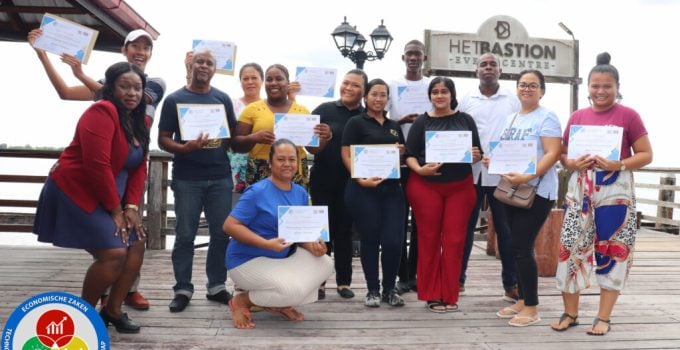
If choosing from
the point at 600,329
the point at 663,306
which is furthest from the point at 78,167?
the point at 663,306

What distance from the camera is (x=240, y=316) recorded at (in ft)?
10.8

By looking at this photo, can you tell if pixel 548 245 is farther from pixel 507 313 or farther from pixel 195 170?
pixel 195 170

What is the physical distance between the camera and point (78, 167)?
2697 millimetres

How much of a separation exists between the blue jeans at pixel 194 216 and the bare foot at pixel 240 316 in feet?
1.63

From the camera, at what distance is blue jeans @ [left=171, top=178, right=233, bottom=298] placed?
140 inches

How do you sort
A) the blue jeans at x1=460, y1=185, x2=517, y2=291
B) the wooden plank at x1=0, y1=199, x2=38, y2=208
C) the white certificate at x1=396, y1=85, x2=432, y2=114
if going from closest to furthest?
1. the blue jeans at x1=460, y1=185, x2=517, y2=291
2. the white certificate at x1=396, y1=85, x2=432, y2=114
3. the wooden plank at x1=0, y1=199, x2=38, y2=208

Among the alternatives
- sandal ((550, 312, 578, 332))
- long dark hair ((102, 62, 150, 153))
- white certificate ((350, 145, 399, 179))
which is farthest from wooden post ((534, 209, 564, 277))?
long dark hair ((102, 62, 150, 153))

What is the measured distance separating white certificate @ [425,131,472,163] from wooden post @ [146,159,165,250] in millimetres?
3691

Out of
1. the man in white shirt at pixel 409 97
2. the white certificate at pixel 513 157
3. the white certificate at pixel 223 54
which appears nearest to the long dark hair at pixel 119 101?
the white certificate at pixel 223 54

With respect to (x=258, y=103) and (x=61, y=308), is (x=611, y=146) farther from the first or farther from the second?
(x=61, y=308)

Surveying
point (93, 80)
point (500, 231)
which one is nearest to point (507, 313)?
point (500, 231)

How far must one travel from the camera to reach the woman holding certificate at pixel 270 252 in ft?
10.5

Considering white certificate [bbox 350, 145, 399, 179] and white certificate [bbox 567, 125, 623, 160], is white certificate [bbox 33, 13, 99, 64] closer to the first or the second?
white certificate [bbox 350, 145, 399, 179]

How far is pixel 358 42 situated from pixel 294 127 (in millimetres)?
5220
